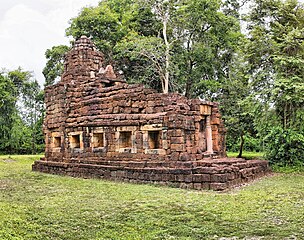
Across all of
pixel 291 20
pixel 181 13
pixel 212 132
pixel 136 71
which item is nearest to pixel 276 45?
pixel 291 20

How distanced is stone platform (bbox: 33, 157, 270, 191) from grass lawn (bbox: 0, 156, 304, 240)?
21.9 inches

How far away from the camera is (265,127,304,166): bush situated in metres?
16.6

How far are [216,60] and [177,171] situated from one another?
16.4m

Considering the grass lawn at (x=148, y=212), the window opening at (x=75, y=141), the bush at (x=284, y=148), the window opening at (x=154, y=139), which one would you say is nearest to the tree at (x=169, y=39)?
the bush at (x=284, y=148)

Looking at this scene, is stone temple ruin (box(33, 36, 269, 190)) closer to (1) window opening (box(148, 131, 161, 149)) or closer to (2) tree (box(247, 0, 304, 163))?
(1) window opening (box(148, 131, 161, 149))

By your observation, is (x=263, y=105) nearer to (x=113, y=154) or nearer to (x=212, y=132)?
(x=212, y=132)

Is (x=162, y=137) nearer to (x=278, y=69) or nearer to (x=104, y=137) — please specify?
(x=104, y=137)

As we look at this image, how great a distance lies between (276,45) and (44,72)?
21.3 meters

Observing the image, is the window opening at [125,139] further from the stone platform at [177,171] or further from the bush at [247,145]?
the bush at [247,145]

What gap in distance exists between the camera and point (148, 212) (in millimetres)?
8555

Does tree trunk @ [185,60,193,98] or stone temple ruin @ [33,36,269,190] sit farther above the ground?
tree trunk @ [185,60,193,98]

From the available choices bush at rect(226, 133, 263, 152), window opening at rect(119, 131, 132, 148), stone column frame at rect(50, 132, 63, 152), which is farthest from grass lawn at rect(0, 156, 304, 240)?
bush at rect(226, 133, 263, 152)

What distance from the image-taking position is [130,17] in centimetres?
2838

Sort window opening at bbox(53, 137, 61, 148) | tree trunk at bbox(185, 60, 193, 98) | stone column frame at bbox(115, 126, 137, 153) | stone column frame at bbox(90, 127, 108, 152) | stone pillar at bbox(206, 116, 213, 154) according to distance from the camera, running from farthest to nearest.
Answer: tree trunk at bbox(185, 60, 193, 98) → window opening at bbox(53, 137, 61, 148) → stone pillar at bbox(206, 116, 213, 154) → stone column frame at bbox(90, 127, 108, 152) → stone column frame at bbox(115, 126, 137, 153)
